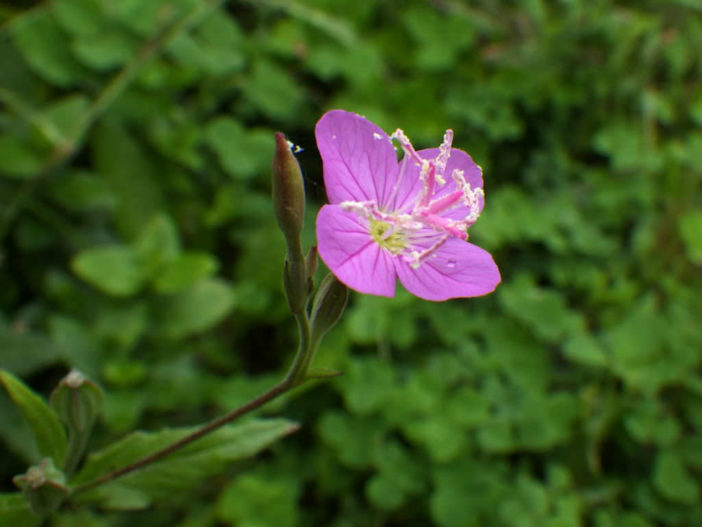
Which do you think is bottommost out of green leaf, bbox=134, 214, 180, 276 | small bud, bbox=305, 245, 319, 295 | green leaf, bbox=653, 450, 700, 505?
green leaf, bbox=653, 450, 700, 505

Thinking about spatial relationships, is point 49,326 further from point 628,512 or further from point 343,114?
point 628,512

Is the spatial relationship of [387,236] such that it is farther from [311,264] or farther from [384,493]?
A: [384,493]

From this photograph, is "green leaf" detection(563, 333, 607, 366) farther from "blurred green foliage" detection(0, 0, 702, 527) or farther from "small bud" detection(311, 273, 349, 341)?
"small bud" detection(311, 273, 349, 341)

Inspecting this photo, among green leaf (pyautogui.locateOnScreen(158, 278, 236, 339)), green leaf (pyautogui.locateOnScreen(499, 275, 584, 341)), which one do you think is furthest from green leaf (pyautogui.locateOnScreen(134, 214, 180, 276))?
green leaf (pyautogui.locateOnScreen(499, 275, 584, 341))

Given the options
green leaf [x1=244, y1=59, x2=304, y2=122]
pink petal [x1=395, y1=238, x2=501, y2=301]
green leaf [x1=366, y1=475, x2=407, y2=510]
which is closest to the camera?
pink petal [x1=395, y1=238, x2=501, y2=301]

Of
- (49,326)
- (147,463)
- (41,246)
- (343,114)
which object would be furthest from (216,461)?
(41,246)

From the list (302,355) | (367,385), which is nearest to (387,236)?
(302,355)

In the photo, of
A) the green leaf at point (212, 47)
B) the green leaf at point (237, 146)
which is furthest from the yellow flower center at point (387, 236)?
the green leaf at point (212, 47)

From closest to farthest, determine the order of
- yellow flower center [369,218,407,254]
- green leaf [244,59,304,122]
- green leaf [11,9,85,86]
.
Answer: yellow flower center [369,218,407,254]
green leaf [11,9,85,86]
green leaf [244,59,304,122]
